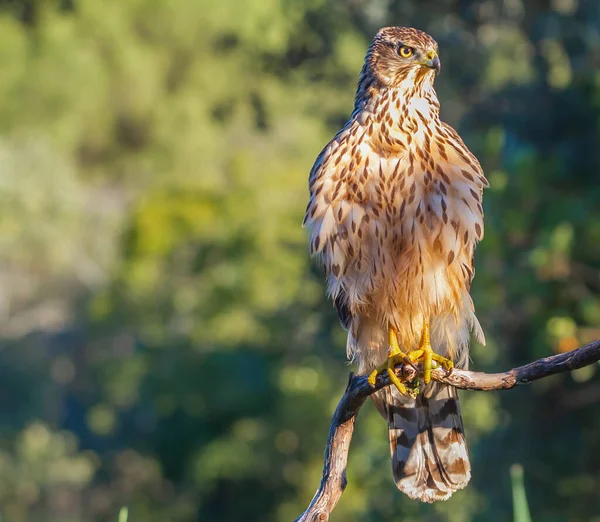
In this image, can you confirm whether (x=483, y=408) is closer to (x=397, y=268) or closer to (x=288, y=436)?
(x=288, y=436)

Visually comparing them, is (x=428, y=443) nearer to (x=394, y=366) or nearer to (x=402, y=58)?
(x=394, y=366)

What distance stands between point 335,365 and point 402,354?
700 cm

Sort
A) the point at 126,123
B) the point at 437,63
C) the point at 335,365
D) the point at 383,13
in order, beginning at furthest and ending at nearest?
the point at 126,123 < the point at 335,365 < the point at 383,13 < the point at 437,63

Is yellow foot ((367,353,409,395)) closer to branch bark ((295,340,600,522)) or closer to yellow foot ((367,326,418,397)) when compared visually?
yellow foot ((367,326,418,397))

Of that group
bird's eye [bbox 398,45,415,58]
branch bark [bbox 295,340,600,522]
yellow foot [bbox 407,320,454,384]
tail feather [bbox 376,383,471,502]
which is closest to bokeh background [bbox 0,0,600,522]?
tail feather [bbox 376,383,471,502]

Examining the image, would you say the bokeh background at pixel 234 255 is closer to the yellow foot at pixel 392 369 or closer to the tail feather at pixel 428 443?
the tail feather at pixel 428 443

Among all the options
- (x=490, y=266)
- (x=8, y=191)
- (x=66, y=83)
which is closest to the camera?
(x=490, y=266)

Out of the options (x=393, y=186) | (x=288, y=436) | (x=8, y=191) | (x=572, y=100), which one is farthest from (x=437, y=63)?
(x=8, y=191)

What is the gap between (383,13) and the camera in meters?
9.59

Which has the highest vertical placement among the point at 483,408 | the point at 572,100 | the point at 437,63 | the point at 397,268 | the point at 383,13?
the point at 383,13

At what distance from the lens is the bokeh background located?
8.39m

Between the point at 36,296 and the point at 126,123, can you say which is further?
the point at 126,123

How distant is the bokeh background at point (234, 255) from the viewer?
8391 mm

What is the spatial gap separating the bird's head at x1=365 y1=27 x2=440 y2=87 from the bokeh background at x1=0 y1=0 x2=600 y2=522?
11.6 feet
